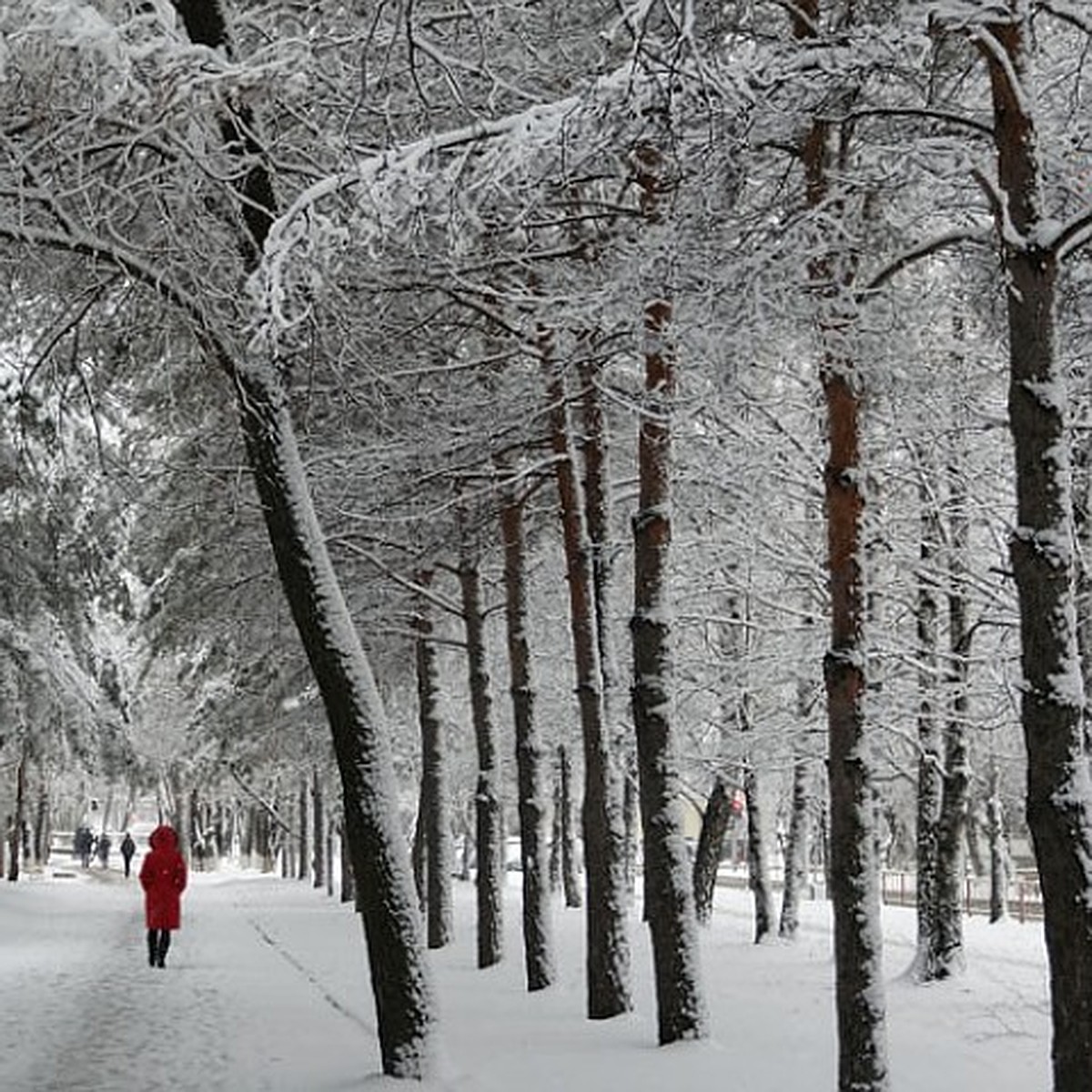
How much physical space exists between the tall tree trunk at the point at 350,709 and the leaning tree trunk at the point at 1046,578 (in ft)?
15.9

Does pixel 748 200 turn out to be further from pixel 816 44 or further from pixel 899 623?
pixel 899 623

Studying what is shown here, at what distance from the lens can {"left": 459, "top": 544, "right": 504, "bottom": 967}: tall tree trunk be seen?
18.0 m

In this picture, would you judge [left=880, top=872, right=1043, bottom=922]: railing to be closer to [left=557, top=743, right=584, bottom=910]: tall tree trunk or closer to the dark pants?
[left=557, top=743, right=584, bottom=910]: tall tree trunk

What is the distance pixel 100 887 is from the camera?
49.4 m

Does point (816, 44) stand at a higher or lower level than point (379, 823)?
higher

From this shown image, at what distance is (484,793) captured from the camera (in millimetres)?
18438

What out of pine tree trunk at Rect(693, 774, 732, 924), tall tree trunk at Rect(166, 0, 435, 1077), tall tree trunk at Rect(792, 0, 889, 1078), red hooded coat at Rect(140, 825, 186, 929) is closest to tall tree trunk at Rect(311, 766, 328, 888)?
pine tree trunk at Rect(693, 774, 732, 924)

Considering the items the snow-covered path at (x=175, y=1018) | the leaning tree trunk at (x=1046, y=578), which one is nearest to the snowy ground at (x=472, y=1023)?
the snow-covered path at (x=175, y=1018)

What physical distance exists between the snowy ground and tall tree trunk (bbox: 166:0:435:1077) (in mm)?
509

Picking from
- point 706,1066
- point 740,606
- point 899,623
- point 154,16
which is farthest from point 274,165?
point 740,606

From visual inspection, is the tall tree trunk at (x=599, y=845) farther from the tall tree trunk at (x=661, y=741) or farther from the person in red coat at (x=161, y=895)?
the person in red coat at (x=161, y=895)

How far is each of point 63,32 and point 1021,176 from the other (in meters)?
4.10

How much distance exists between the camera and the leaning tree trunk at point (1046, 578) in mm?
6066

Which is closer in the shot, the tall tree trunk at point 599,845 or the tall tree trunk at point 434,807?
the tall tree trunk at point 599,845
